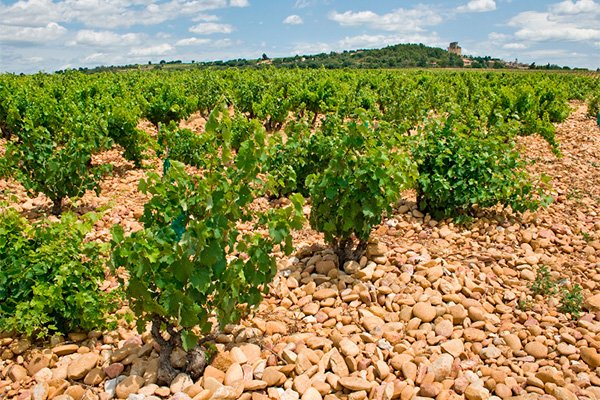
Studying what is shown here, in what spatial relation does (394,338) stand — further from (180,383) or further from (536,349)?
(180,383)

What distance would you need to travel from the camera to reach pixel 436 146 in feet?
17.2

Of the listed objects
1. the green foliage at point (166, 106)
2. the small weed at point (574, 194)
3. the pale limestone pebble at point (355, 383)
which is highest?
the green foliage at point (166, 106)

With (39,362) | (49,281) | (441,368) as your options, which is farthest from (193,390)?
(441,368)

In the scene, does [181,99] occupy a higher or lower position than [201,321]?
higher

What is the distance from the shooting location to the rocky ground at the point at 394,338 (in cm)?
272

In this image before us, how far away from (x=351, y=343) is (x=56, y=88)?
14261 mm

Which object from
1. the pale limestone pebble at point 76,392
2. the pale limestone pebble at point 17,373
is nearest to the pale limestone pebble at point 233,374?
the pale limestone pebble at point 76,392

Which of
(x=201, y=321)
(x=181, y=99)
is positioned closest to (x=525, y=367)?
(x=201, y=321)

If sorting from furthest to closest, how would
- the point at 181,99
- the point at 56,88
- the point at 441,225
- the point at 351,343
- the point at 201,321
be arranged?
1. the point at 56,88
2. the point at 181,99
3. the point at 441,225
4. the point at 351,343
5. the point at 201,321

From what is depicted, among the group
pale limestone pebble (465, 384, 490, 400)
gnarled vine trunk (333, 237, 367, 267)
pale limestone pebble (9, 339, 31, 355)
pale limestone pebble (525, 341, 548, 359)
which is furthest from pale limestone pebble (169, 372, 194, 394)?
pale limestone pebble (525, 341, 548, 359)

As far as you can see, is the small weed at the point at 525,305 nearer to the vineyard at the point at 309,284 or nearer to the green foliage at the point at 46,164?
the vineyard at the point at 309,284

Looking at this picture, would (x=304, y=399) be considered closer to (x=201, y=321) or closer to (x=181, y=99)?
(x=201, y=321)

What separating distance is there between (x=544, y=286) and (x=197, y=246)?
3152 millimetres

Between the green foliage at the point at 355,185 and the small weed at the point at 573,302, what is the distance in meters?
1.66
